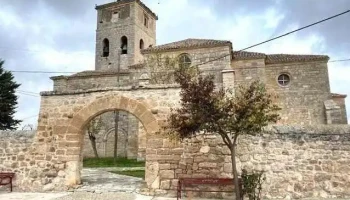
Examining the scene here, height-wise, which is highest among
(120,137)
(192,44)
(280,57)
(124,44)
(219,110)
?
(124,44)

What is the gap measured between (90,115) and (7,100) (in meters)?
15.7

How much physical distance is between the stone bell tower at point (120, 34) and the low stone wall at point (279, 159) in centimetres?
2217

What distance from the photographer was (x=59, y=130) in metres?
9.00

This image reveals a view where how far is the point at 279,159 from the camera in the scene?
786 cm

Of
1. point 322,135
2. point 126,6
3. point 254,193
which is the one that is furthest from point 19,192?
point 126,6

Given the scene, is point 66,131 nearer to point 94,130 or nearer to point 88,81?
point 94,130

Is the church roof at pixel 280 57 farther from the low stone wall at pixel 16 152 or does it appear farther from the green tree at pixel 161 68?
the low stone wall at pixel 16 152

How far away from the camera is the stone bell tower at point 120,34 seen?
99.0 feet

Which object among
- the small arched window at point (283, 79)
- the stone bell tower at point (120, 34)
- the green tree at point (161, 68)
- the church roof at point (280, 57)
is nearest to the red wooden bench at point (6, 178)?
the green tree at point (161, 68)

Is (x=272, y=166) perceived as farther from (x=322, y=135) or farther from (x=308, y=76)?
(x=308, y=76)

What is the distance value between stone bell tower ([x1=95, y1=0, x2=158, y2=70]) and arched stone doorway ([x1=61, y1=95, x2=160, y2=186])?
20.9m

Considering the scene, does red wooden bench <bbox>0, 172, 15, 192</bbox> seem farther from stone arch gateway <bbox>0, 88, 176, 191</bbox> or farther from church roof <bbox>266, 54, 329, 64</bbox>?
church roof <bbox>266, 54, 329, 64</bbox>

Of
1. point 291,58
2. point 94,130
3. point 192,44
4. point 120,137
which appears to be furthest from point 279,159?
point 94,130

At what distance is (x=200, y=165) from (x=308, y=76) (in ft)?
52.8
